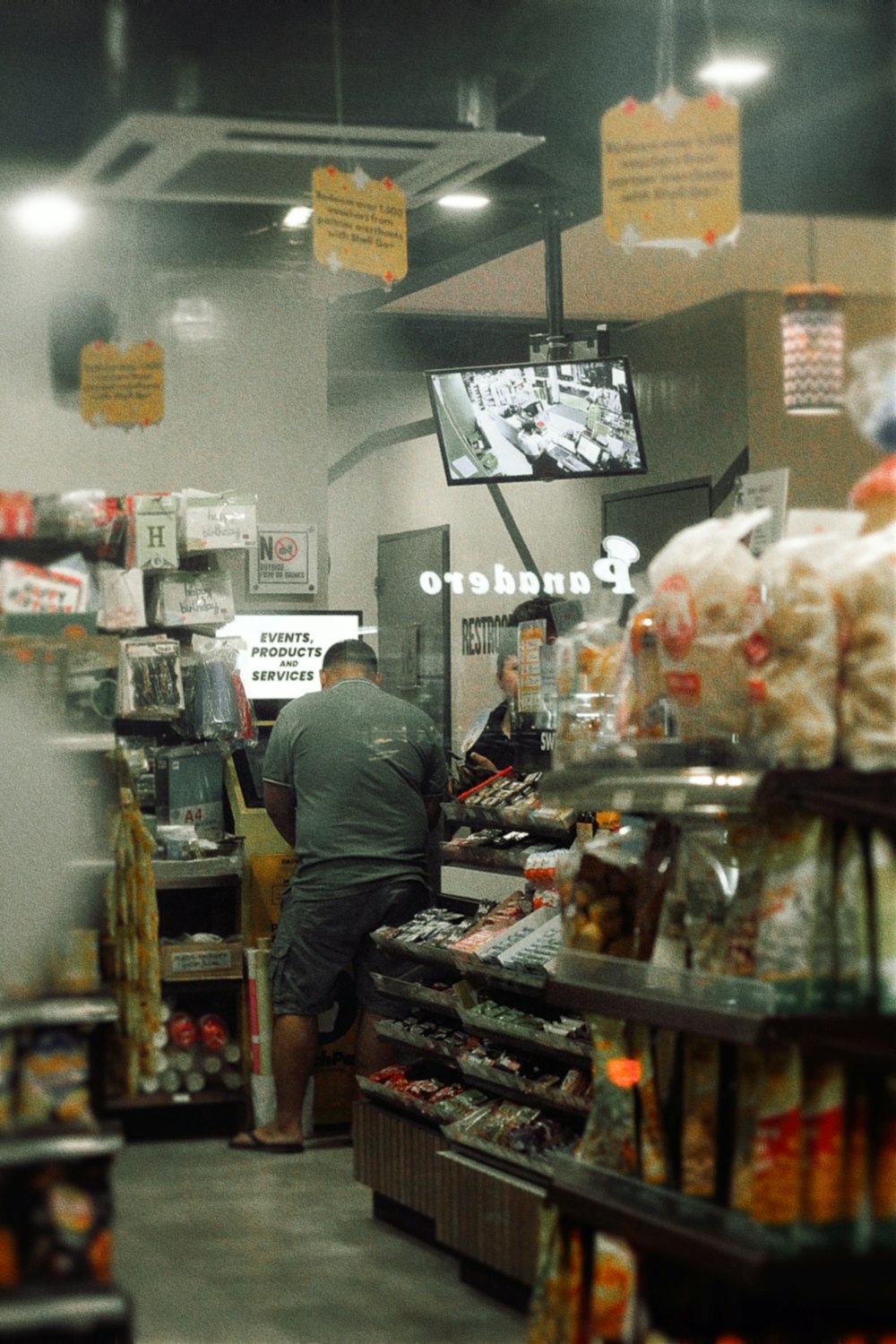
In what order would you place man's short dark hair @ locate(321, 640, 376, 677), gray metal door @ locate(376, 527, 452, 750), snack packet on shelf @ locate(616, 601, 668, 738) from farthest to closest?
gray metal door @ locate(376, 527, 452, 750) < man's short dark hair @ locate(321, 640, 376, 677) < snack packet on shelf @ locate(616, 601, 668, 738)

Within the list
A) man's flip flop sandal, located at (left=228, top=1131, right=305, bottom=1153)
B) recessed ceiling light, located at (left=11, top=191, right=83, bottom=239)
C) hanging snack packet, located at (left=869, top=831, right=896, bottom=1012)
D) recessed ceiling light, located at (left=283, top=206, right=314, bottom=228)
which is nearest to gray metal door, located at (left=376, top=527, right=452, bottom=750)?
recessed ceiling light, located at (left=283, top=206, right=314, bottom=228)

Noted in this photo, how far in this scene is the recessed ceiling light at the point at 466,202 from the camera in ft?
18.4

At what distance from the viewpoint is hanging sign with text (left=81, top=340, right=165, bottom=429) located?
3439 millimetres

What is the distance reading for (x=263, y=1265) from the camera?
13.4 feet

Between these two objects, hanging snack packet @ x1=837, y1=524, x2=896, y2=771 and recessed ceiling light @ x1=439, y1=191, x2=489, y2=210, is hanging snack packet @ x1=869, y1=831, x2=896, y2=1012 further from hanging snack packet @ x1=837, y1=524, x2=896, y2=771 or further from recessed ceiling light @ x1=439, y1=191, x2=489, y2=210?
recessed ceiling light @ x1=439, y1=191, x2=489, y2=210

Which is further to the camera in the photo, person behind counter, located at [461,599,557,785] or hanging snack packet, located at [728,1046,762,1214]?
person behind counter, located at [461,599,557,785]

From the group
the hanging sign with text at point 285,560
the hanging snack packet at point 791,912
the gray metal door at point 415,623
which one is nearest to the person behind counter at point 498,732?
the gray metal door at point 415,623

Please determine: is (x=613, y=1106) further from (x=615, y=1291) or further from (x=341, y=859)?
(x=341, y=859)

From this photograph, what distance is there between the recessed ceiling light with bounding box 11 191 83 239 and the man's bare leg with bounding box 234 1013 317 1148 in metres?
2.77

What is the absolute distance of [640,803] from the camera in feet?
9.01

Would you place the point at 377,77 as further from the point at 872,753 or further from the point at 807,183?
the point at 872,753

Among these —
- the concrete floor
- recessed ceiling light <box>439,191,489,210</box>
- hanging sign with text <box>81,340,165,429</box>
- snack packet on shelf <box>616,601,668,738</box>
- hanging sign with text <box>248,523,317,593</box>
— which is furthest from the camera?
recessed ceiling light <box>439,191,489,210</box>

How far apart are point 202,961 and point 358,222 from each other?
2.32 metres

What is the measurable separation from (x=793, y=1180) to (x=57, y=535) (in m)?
1.58
